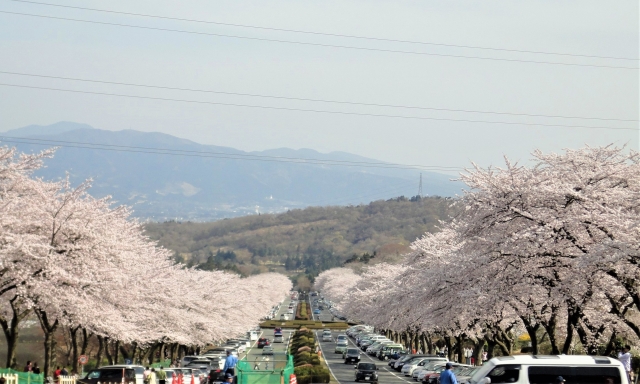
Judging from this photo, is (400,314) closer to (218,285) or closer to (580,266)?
(218,285)

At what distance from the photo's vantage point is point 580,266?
26000mm

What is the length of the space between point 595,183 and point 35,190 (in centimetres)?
2248

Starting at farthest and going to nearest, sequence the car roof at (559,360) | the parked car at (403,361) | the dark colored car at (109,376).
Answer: the parked car at (403,361) → the dark colored car at (109,376) → the car roof at (559,360)

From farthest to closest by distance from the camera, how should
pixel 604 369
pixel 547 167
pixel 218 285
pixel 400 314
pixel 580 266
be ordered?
pixel 218 285, pixel 400 314, pixel 547 167, pixel 580 266, pixel 604 369

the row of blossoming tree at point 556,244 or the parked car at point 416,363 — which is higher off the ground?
the row of blossoming tree at point 556,244

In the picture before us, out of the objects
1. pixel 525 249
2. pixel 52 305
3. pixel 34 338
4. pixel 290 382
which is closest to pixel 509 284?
pixel 525 249

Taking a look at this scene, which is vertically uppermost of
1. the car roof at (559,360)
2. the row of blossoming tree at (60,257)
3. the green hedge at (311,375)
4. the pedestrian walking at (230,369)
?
the row of blossoming tree at (60,257)

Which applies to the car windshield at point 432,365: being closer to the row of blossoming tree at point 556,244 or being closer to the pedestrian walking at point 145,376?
the row of blossoming tree at point 556,244

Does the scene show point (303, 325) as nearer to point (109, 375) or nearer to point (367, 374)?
point (367, 374)

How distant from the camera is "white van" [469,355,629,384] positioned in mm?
22219

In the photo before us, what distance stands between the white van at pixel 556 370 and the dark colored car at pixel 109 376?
15.8 m

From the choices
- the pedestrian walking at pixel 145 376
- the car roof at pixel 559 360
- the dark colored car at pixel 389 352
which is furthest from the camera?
the dark colored car at pixel 389 352

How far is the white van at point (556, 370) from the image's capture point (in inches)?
875

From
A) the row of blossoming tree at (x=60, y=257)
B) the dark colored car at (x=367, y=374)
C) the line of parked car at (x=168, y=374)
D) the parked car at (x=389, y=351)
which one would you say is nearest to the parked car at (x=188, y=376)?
the line of parked car at (x=168, y=374)
